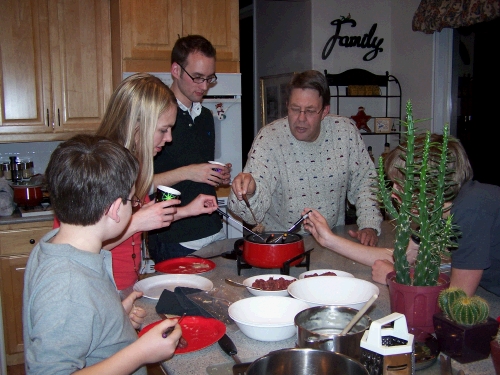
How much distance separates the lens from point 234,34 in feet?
11.3

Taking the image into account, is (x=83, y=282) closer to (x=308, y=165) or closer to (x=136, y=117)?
(x=136, y=117)

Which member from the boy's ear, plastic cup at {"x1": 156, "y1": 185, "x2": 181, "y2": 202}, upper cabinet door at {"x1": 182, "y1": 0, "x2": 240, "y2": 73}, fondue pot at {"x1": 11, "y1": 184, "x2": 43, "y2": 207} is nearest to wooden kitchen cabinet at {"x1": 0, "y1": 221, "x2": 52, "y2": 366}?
fondue pot at {"x1": 11, "y1": 184, "x2": 43, "y2": 207}

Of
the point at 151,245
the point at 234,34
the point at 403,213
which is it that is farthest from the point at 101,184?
the point at 234,34

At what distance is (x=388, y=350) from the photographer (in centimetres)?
94

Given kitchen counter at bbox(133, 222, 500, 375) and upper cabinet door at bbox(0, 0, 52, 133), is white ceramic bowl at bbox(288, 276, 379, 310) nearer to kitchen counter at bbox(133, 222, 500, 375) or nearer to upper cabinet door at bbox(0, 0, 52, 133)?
kitchen counter at bbox(133, 222, 500, 375)

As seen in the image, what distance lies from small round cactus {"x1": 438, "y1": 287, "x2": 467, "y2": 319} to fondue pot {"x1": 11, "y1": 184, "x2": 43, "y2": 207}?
106 inches

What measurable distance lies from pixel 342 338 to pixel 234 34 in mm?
2827

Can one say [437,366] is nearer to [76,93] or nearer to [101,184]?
[101,184]

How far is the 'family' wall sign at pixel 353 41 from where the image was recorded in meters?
4.19

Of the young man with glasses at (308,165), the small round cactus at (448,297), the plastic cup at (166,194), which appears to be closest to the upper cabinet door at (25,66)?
the young man with glasses at (308,165)

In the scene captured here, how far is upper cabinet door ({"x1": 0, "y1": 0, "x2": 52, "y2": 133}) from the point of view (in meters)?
3.10

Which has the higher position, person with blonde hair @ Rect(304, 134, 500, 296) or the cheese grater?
person with blonde hair @ Rect(304, 134, 500, 296)

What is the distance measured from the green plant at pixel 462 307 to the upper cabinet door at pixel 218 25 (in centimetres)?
262

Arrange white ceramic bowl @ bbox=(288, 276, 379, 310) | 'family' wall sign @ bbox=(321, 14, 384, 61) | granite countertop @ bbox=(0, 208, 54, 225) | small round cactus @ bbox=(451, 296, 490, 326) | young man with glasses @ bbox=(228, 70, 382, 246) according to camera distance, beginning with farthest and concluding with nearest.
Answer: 'family' wall sign @ bbox=(321, 14, 384, 61) < granite countertop @ bbox=(0, 208, 54, 225) < young man with glasses @ bbox=(228, 70, 382, 246) < white ceramic bowl @ bbox=(288, 276, 379, 310) < small round cactus @ bbox=(451, 296, 490, 326)
